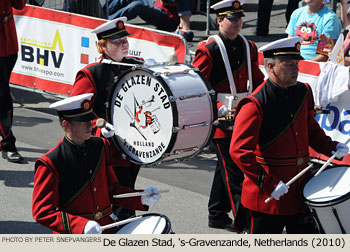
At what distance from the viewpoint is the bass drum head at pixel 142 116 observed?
553 cm

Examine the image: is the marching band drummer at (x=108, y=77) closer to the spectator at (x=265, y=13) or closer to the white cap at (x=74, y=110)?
the white cap at (x=74, y=110)

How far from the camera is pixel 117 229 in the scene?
4547 mm

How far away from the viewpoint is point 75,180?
452 cm

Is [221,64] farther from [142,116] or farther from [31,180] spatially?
[31,180]

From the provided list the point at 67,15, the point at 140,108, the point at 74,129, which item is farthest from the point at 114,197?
the point at 67,15

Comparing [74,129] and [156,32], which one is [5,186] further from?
[74,129]

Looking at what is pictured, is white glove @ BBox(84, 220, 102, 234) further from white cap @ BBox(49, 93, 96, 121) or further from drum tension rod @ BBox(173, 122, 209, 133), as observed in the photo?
drum tension rod @ BBox(173, 122, 209, 133)

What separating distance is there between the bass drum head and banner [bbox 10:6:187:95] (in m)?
3.61

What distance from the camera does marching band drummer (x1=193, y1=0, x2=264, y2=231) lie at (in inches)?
254

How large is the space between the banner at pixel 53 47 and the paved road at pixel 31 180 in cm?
50


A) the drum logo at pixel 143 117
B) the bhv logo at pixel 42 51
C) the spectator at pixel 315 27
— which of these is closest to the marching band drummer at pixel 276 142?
the drum logo at pixel 143 117

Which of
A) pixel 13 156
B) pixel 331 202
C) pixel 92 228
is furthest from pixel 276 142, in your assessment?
pixel 13 156

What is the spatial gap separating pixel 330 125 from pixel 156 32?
8.46 ft

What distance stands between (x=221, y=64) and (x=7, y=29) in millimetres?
3100
